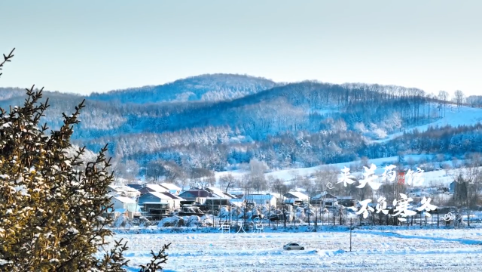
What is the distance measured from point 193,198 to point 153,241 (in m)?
27.6

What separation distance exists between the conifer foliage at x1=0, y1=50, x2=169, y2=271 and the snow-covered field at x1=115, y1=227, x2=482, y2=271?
14.2 metres

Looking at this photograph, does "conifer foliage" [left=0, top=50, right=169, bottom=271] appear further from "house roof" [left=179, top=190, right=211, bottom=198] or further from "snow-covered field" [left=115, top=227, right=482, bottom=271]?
"house roof" [left=179, top=190, right=211, bottom=198]

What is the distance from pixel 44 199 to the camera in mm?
3730

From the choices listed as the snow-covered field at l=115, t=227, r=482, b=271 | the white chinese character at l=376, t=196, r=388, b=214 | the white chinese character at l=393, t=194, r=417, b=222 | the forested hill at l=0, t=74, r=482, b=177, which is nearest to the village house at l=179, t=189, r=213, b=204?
the white chinese character at l=393, t=194, r=417, b=222

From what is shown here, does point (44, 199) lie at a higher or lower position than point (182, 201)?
higher

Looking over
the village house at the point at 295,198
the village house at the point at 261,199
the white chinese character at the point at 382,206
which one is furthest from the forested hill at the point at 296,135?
the white chinese character at the point at 382,206

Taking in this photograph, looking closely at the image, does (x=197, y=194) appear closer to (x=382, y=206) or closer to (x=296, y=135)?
(x=382, y=206)

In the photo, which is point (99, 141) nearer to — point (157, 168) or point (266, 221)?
point (157, 168)

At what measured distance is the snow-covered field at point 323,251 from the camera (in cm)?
1903

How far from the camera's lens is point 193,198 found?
55.2m

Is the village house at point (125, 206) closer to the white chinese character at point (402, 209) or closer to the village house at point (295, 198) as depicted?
the village house at point (295, 198)

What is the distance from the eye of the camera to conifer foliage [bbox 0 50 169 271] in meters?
3.51

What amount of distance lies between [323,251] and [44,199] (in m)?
20.0

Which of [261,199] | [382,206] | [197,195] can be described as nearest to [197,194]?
[197,195]
